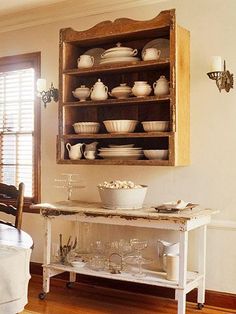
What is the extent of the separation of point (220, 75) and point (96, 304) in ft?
6.38

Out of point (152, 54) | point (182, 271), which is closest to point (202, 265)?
point (182, 271)

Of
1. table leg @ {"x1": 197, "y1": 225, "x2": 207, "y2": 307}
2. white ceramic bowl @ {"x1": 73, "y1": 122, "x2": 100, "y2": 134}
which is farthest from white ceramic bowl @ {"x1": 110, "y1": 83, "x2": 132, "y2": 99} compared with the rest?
table leg @ {"x1": 197, "y1": 225, "x2": 207, "y2": 307}

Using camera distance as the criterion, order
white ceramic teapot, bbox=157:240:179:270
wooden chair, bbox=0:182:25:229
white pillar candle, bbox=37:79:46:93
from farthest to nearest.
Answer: white pillar candle, bbox=37:79:46:93, white ceramic teapot, bbox=157:240:179:270, wooden chair, bbox=0:182:25:229

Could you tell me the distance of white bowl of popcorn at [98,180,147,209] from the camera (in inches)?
125

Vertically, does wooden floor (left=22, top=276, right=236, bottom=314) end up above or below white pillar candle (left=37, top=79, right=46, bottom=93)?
below

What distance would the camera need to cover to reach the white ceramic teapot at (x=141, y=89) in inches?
131

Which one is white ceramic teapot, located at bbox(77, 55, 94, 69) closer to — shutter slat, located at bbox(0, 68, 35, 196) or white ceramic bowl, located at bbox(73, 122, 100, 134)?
white ceramic bowl, located at bbox(73, 122, 100, 134)

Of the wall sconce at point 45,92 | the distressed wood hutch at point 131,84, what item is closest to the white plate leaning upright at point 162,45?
the distressed wood hutch at point 131,84

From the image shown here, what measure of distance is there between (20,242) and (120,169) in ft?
6.90

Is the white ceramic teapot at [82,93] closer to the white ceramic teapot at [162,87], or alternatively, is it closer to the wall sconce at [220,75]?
the white ceramic teapot at [162,87]

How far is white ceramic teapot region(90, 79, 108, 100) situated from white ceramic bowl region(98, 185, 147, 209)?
74 centimetres

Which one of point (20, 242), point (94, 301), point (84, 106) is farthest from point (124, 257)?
point (20, 242)

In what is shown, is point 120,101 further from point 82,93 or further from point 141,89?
→ point 82,93

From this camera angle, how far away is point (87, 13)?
3943mm
